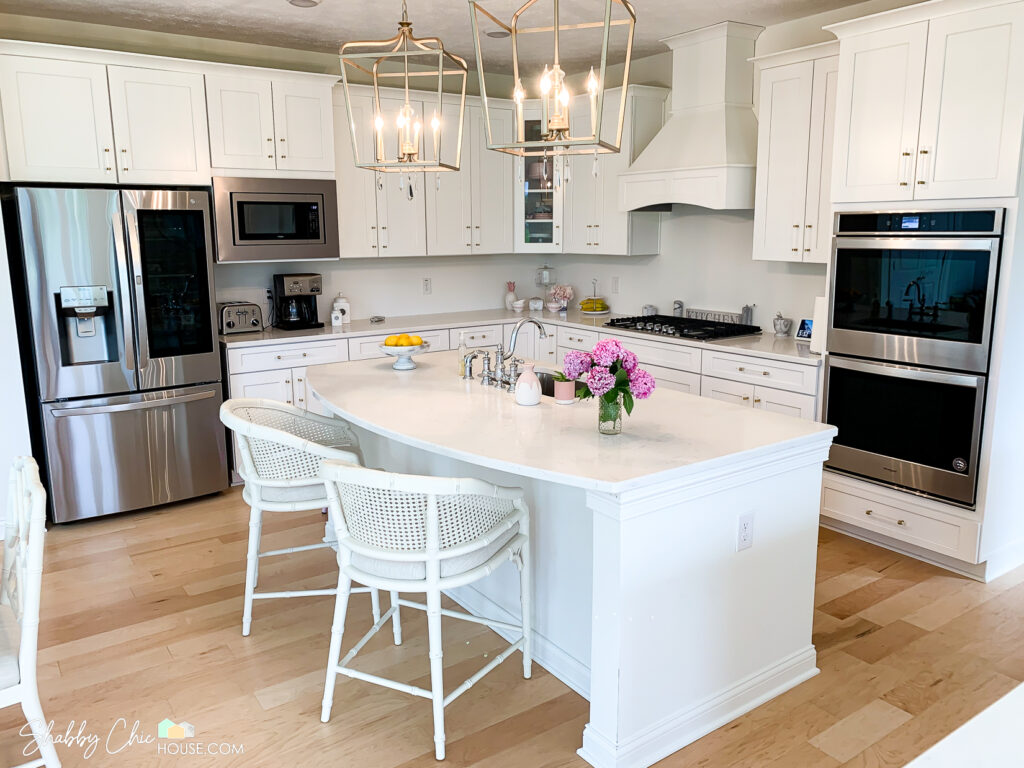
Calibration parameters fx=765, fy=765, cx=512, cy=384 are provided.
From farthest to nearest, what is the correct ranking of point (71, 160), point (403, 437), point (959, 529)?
1. point (71, 160)
2. point (959, 529)
3. point (403, 437)

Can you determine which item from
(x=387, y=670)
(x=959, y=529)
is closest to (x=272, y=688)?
(x=387, y=670)

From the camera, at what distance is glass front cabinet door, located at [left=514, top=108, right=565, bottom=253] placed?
18.4 ft

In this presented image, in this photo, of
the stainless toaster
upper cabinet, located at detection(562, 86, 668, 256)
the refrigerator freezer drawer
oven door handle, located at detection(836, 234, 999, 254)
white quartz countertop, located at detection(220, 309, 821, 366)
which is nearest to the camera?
oven door handle, located at detection(836, 234, 999, 254)

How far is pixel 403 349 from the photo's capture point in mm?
3508

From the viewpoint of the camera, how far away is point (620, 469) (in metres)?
2.08

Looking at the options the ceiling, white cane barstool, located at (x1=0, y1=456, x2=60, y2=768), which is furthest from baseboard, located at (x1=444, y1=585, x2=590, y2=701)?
the ceiling

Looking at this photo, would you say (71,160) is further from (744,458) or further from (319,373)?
(744,458)

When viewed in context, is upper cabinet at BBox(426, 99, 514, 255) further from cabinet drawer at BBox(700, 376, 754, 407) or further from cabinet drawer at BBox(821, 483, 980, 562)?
cabinet drawer at BBox(821, 483, 980, 562)

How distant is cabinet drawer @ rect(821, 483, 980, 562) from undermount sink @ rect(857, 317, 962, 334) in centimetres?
81

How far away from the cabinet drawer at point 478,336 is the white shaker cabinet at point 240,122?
5.24 ft

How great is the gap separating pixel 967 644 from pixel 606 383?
1829 millimetres

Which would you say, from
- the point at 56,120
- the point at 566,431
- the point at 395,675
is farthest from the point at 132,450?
the point at 566,431

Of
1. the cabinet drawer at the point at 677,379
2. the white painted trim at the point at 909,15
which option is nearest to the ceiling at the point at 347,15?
the white painted trim at the point at 909,15

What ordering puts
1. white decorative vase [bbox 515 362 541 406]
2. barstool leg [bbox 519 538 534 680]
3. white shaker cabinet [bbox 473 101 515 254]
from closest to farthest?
barstool leg [bbox 519 538 534 680] < white decorative vase [bbox 515 362 541 406] < white shaker cabinet [bbox 473 101 515 254]
